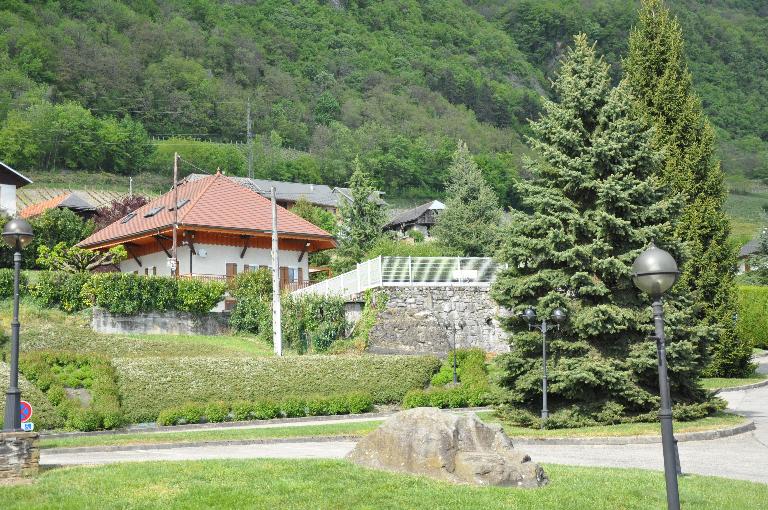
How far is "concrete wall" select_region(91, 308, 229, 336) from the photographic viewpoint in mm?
36062

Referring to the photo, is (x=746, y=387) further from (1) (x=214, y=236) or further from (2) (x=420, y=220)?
(2) (x=420, y=220)

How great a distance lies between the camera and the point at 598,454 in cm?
1803

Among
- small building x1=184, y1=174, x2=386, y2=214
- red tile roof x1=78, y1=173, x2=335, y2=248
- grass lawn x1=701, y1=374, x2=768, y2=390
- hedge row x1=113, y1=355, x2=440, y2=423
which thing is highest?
small building x1=184, y1=174, x2=386, y2=214

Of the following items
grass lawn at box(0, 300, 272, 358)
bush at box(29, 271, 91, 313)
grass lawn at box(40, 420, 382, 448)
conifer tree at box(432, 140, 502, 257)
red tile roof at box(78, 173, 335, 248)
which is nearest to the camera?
grass lawn at box(40, 420, 382, 448)

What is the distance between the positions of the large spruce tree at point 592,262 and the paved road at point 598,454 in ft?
8.86

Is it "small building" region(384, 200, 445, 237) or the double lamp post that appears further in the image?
"small building" region(384, 200, 445, 237)

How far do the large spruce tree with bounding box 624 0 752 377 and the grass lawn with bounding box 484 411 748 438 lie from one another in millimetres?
6927

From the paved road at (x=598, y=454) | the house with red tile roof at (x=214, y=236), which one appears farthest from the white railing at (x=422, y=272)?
the paved road at (x=598, y=454)

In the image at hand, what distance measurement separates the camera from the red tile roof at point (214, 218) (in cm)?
4556

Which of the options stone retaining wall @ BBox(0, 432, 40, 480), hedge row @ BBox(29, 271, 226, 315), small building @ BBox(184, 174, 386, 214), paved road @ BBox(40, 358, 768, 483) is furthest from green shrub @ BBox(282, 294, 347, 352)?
small building @ BBox(184, 174, 386, 214)

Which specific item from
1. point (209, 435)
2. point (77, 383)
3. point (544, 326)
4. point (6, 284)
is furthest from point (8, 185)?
point (544, 326)

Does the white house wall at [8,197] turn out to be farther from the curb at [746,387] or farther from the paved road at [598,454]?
the curb at [746,387]

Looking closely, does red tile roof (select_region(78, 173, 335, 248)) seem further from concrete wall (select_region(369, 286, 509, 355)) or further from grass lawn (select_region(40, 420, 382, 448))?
grass lawn (select_region(40, 420, 382, 448))

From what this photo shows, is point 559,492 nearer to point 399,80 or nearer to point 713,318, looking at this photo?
point 713,318
